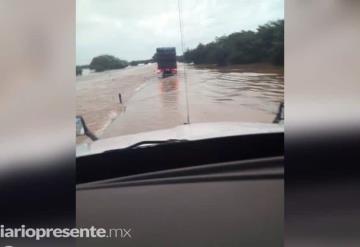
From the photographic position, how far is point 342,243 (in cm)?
188

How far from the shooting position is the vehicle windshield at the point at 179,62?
1832 millimetres

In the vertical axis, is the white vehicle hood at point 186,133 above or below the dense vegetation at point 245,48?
below

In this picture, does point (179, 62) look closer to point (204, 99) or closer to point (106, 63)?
point (204, 99)

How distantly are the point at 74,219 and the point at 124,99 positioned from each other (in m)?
0.65

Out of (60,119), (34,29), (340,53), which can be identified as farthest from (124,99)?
(340,53)

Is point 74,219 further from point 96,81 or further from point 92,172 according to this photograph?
point 96,81

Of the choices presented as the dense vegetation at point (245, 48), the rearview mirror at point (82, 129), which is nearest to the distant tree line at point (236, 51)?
the dense vegetation at point (245, 48)

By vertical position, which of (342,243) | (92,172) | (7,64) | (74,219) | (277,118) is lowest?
(342,243)

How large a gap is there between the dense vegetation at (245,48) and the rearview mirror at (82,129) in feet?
1.94

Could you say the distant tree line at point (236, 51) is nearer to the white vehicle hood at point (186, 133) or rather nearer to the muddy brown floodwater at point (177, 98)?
the muddy brown floodwater at point (177, 98)

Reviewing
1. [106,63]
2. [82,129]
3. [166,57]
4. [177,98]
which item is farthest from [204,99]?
[82,129]

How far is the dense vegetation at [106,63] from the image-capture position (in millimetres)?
1863

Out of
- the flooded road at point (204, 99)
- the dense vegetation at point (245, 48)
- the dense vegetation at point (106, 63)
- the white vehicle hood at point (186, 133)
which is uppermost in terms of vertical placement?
the dense vegetation at point (245, 48)

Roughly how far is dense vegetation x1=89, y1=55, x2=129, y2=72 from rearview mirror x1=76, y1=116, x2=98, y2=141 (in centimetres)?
26
